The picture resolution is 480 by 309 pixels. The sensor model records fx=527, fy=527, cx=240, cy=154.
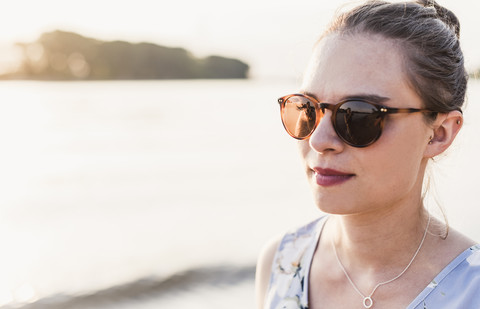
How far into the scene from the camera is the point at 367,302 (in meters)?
2.26

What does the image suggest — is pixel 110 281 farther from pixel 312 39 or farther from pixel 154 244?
pixel 312 39

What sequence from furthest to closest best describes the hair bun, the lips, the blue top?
the hair bun, the lips, the blue top

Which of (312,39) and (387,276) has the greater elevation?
(312,39)

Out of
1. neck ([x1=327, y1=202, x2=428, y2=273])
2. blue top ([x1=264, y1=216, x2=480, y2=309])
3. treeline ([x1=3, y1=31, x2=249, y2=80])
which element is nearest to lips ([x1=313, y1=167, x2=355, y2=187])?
neck ([x1=327, y1=202, x2=428, y2=273])

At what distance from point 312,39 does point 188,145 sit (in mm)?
11722

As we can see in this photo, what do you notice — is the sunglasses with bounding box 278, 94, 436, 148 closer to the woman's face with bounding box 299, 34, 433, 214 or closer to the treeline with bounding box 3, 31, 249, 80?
the woman's face with bounding box 299, 34, 433, 214

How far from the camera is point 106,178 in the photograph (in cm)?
1048

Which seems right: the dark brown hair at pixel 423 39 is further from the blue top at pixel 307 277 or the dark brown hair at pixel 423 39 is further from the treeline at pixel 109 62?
the treeline at pixel 109 62

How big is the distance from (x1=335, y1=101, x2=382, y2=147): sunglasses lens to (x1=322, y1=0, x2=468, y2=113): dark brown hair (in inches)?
8.8

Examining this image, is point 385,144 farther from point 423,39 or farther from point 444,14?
point 444,14

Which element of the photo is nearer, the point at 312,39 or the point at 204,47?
the point at 312,39

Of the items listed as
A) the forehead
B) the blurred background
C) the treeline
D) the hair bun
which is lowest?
the blurred background

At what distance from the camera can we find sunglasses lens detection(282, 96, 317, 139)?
86.7 inches

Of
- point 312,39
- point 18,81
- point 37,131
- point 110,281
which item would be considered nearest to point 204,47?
point 18,81
